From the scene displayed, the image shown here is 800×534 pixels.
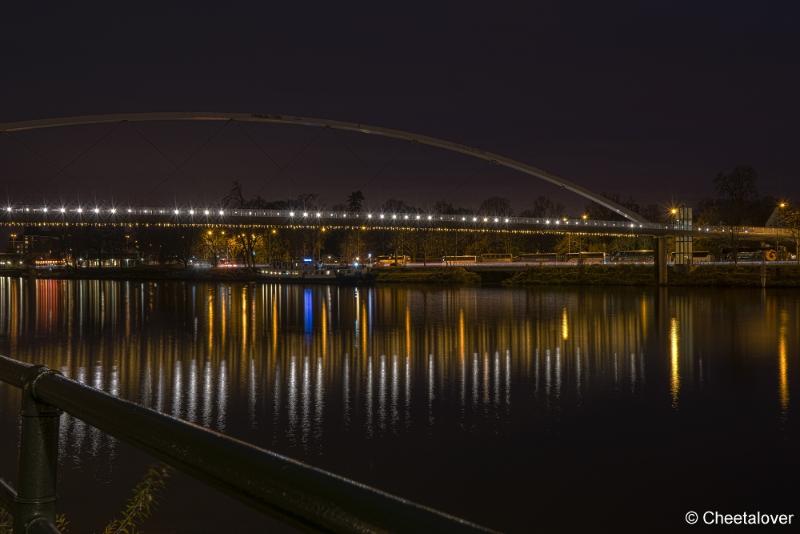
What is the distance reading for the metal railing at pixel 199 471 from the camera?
4.60 feet

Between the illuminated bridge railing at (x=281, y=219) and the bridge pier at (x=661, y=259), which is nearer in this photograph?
Result: the illuminated bridge railing at (x=281, y=219)

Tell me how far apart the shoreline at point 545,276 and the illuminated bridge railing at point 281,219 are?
394 cm

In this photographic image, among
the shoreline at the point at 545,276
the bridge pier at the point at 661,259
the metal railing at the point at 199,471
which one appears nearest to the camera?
the metal railing at the point at 199,471

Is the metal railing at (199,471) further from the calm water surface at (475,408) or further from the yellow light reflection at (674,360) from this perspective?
the yellow light reflection at (674,360)

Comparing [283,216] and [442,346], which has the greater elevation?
[283,216]

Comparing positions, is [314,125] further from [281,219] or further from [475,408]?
[475,408]

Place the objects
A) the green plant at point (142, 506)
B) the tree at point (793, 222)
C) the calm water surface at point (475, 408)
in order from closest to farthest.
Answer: the green plant at point (142, 506) < the calm water surface at point (475, 408) < the tree at point (793, 222)

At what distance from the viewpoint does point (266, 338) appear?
3009 cm

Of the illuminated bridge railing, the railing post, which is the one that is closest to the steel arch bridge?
the illuminated bridge railing

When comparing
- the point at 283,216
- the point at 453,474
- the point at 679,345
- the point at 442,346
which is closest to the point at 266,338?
the point at 442,346

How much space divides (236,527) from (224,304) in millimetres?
42747

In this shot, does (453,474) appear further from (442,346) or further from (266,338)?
(266,338)

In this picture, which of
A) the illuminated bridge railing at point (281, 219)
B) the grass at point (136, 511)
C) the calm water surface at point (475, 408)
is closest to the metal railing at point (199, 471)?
the grass at point (136, 511)

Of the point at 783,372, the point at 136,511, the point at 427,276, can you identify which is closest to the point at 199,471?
the point at 136,511
